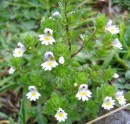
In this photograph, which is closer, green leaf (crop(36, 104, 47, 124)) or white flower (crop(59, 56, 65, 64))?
white flower (crop(59, 56, 65, 64))

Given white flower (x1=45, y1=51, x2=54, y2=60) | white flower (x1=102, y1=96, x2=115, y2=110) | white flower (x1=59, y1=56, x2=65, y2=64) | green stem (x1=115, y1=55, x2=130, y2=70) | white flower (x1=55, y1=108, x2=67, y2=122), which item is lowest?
white flower (x1=55, y1=108, x2=67, y2=122)

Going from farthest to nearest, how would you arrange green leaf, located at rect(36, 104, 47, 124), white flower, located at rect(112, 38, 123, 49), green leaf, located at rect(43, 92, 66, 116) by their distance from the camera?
green leaf, located at rect(36, 104, 47, 124), white flower, located at rect(112, 38, 123, 49), green leaf, located at rect(43, 92, 66, 116)

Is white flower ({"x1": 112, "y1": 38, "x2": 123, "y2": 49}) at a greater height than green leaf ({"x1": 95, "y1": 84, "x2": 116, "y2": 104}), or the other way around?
white flower ({"x1": 112, "y1": 38, "x2": 123, "y2": 49})

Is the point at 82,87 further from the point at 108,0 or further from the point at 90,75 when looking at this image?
the point at 108,0

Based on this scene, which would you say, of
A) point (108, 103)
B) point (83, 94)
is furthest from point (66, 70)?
point (108, 103)

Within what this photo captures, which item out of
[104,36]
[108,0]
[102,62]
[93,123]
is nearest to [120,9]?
[108,0]

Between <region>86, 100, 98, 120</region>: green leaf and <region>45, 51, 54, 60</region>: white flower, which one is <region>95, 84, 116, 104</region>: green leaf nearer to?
<region>86, 100, 98, 120</region>: green leaf

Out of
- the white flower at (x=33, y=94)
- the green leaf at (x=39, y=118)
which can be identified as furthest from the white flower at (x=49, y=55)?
the green leaf at (x=39, y=118)

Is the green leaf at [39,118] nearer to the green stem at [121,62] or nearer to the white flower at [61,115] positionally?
the white flower at [61,115]

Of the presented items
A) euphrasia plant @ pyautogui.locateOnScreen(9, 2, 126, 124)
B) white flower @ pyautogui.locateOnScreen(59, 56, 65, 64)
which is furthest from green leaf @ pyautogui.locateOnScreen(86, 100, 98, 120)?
white flower @ pyautogui.locateOnScreen(59, 56, 65, 64)
